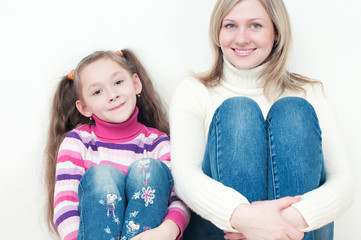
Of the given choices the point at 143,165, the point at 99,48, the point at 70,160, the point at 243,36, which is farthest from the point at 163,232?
the point at 99,48

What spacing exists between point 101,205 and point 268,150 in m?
0.50

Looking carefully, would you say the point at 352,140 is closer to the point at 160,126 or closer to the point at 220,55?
the point at 220,55

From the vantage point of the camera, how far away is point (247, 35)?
1.37 metres

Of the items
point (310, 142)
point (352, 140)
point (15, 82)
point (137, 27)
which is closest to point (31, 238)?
point (15, 82)

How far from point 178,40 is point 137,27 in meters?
0.18

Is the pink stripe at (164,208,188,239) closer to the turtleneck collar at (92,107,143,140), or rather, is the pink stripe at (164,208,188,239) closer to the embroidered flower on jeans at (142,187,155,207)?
the embroidered flower on jeans at (142,187,155,207)

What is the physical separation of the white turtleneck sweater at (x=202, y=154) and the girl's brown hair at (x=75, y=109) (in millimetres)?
240

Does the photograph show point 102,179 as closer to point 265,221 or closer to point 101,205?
point 101,205

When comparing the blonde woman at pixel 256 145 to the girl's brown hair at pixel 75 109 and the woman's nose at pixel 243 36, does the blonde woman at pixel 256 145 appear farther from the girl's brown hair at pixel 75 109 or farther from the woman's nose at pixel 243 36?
the girl's brown hair at pixel 75 109

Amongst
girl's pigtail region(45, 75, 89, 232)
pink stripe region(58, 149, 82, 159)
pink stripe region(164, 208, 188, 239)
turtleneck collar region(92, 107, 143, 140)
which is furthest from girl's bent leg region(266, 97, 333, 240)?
girl's pigtail region(45, 75, 89, 232)

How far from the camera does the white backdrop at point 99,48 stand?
162 cm

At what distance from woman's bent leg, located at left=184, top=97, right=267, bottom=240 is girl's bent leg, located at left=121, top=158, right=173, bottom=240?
0.17 meters

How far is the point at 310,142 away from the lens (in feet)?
3.53

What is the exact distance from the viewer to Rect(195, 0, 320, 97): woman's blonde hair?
1381mm
